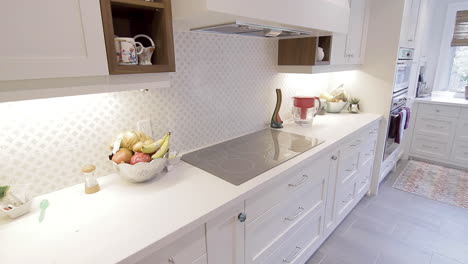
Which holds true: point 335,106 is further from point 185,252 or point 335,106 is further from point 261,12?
point 185,252

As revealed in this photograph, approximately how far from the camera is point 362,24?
2.34 metres

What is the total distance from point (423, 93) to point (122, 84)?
4.15 meters

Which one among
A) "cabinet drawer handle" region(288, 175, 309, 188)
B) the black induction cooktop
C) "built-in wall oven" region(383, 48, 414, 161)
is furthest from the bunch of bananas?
"built-in wall oven" region(383, 48, 414, 161)

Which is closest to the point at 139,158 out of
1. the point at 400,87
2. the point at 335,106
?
the point at 335,106

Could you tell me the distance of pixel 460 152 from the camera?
321cm

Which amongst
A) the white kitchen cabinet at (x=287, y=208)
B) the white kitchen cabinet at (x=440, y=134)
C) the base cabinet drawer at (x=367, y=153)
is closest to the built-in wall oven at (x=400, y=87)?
the base cabinet drawer at (x=367, y=153)

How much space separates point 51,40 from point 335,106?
2.36 meters

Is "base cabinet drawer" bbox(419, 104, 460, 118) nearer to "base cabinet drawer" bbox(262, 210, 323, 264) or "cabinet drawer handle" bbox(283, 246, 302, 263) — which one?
"base cabinet drawer" bbox(262, 210, 323, 264)

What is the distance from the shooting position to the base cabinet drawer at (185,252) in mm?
820

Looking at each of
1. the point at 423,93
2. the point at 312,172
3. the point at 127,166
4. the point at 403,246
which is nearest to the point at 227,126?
the point at 312,172

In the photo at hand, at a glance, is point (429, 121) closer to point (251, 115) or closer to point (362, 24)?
point (362, 24)

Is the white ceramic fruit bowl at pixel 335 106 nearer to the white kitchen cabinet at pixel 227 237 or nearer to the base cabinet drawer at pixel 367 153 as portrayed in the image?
the base cabinet drawer at pixel 367 153

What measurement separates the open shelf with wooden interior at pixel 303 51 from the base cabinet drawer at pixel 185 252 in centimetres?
145

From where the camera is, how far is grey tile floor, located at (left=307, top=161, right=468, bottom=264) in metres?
1.84
